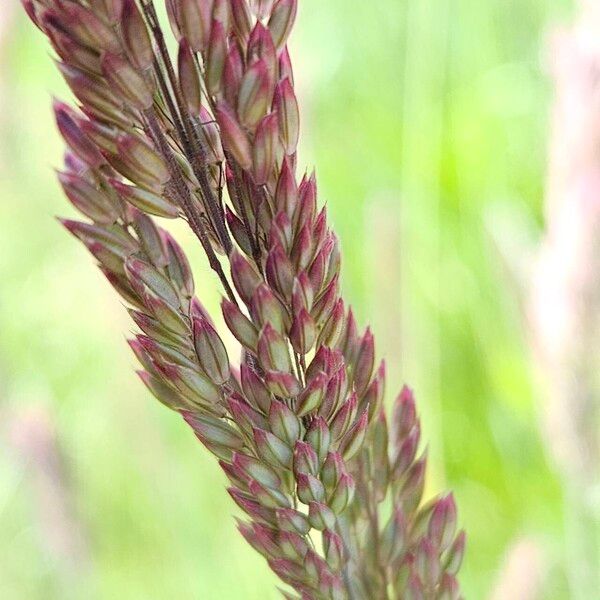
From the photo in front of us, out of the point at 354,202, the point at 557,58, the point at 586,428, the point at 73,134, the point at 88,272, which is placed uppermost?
the point at 354,202

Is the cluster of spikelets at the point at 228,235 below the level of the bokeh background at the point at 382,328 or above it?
below

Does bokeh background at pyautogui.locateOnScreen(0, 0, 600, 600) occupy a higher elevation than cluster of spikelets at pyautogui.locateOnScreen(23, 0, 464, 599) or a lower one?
higher

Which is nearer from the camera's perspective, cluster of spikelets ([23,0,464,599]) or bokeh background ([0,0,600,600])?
cluster of spikelets ([23,0,464,599])

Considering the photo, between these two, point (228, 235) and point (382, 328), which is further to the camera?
point (382, 328)

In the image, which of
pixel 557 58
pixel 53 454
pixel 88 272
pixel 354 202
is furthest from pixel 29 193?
pixel 557 58

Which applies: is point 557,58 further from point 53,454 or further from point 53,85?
point 53,85
